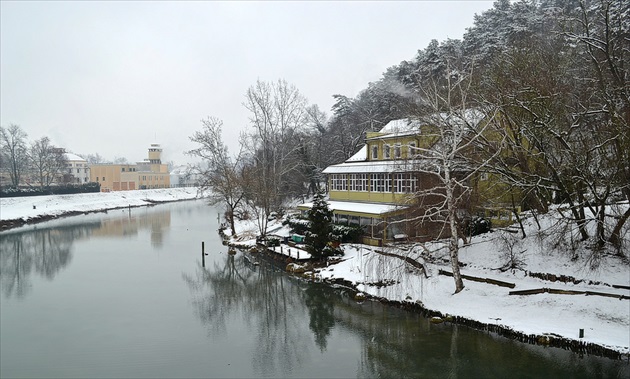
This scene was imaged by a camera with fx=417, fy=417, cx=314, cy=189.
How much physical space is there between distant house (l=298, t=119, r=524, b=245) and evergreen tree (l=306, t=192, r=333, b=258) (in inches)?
116

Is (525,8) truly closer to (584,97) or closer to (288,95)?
(288,95)

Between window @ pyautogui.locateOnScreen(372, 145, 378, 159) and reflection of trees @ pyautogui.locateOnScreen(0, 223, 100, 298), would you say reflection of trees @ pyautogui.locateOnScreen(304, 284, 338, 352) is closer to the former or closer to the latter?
window @ pyautogui.locateOnScreen(372, 145, 378, 159)

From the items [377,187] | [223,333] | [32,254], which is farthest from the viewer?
[32,254]

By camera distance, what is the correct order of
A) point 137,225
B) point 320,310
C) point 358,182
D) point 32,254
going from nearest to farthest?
point 320,310
point 358,182
point 32,254
point 137,225

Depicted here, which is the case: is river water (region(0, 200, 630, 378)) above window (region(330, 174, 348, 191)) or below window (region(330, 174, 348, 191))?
below

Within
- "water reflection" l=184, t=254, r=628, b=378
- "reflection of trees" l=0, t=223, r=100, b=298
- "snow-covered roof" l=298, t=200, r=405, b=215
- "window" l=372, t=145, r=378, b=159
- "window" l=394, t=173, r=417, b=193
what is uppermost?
"window" l=372, t=145, r=378, b=159

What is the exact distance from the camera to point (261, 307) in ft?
56.6

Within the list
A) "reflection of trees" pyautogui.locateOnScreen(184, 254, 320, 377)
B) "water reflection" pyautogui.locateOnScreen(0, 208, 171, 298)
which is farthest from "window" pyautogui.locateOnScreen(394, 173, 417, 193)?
"water reflection" pyautogui.locateOnScreen(0, 208, 171, 298)

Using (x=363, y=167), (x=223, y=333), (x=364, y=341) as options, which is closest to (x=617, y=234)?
(x=364, y=341)

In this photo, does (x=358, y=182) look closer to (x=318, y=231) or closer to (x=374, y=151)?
(x=374, y=151)

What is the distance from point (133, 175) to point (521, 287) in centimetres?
8388

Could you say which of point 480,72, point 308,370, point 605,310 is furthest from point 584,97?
point 308,370

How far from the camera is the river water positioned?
457 inches

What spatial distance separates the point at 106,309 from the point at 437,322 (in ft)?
41.9
